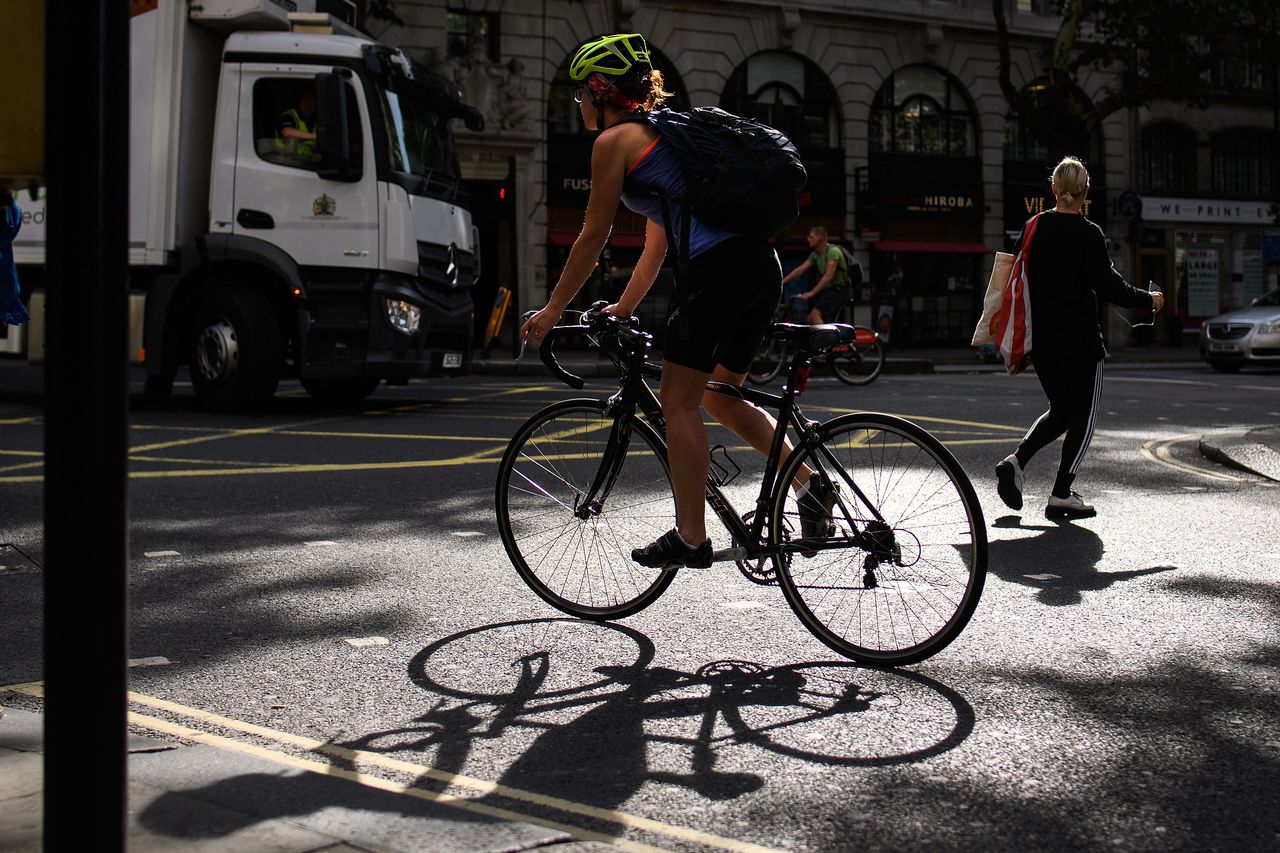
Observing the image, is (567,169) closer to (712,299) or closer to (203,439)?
(203,439)

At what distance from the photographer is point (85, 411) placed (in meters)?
1.88

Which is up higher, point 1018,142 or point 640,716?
point 1018,142

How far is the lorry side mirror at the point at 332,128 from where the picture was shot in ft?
38.8

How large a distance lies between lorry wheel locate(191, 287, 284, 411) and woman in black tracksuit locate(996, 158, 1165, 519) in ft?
22.3

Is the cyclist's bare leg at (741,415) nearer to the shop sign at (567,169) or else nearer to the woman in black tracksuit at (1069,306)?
the woman in black tracksuit at (1069,306)

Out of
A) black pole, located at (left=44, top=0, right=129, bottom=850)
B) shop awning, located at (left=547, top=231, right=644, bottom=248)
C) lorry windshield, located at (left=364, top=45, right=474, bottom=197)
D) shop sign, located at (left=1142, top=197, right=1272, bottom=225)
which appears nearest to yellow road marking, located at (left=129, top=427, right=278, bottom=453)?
lorry windshield, located at (left=364, top=45, right=474, bottom=197)

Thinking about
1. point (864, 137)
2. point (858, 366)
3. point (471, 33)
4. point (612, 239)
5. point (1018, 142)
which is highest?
point (471, 33)

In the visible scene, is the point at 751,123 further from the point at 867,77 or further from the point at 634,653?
the point at 867,77

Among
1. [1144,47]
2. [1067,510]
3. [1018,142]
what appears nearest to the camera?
[1067,510]

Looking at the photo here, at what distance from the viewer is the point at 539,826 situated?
2.86m

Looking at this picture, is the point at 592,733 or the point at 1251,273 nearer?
the point at 592,733

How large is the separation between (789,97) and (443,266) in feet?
68.7

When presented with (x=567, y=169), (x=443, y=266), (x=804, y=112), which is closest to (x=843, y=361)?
(x=443, y=266)

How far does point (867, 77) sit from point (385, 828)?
3182cm
